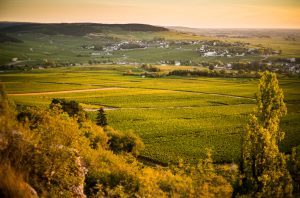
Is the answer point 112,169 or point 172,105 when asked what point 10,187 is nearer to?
point 112,169

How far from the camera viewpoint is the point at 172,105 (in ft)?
310

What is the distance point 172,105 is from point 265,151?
66.8 meters

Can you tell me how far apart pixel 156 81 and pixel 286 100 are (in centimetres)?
5638

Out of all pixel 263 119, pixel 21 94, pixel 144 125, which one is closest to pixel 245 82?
pixel 144 125

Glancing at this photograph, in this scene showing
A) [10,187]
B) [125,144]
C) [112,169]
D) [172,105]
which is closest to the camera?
[10,187]

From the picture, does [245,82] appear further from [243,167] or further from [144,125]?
[243,167]

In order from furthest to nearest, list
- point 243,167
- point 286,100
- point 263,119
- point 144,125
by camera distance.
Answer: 1. point 286,100
2. point 144,125
3. point 263,119
4. point 243,167

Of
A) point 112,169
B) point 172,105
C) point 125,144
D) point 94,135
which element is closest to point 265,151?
point 112,169

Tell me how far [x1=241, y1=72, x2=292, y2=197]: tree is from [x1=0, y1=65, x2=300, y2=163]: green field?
1942cm

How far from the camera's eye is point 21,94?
101 metres

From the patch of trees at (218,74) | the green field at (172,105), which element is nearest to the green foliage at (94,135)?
the green field at (172,105)

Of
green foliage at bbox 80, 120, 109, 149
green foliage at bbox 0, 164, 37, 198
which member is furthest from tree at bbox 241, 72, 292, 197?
green foliage at bbox 80, 120, 109, 149

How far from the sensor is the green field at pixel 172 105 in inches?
2313

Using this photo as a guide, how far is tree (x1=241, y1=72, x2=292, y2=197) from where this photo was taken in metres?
23.9
